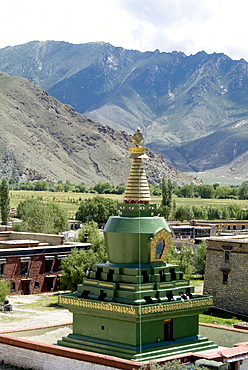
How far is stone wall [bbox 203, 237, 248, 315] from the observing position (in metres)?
47.8

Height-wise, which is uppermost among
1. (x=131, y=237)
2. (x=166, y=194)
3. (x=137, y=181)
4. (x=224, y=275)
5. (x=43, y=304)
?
(x=166, y=194)

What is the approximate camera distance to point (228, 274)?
49.0 m

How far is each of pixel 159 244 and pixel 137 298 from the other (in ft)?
6.85

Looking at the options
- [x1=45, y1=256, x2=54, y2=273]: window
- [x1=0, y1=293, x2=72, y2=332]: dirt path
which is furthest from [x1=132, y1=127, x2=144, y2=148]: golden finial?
[x1=45, y1=256, x2=54, y2=273]: window

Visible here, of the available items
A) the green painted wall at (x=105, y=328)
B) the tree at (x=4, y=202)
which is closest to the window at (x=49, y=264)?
the green painted wall at (x=105, y=328)

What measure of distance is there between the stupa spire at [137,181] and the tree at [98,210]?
93255mm

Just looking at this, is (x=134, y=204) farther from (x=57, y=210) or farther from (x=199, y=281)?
(x=57, y=210)

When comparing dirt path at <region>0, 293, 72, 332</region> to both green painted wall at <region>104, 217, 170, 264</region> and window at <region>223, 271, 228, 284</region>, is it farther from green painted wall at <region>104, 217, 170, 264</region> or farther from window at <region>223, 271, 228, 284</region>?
green painted wall at <region>104, 217, 170, 264</region>

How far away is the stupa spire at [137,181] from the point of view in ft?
83.0

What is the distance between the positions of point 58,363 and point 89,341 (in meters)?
1.57

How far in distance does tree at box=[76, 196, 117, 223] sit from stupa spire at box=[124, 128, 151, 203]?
306 feet

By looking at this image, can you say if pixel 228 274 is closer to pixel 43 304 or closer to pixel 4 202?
pixel 43 304

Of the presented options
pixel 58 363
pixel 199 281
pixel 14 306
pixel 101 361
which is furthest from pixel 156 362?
pixel 199 281

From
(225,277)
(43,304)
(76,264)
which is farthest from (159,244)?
(76,264)
